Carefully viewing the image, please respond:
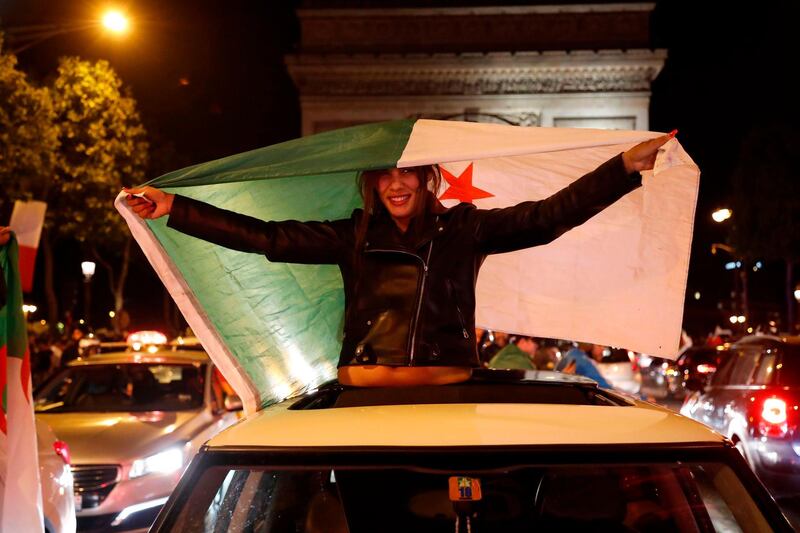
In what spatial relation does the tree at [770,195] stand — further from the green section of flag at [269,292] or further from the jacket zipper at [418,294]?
the jacket zipper at [418,294]

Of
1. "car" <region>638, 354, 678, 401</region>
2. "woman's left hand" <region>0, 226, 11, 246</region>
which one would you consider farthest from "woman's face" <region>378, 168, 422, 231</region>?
"car" <region>638, 354, 678, 401</region>

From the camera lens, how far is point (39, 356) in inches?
838

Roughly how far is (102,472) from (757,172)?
4032 centimetres

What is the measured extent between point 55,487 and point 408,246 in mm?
3026

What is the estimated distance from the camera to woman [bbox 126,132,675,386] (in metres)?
3.48

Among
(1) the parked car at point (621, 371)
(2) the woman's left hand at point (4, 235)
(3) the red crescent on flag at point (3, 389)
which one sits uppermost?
(2) the woman's left hand at point (4, 235)

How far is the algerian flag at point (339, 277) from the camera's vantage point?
13.7 feet

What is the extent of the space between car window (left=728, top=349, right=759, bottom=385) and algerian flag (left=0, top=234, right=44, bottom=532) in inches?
274

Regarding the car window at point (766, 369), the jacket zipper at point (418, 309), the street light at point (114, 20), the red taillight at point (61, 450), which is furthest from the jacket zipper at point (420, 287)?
the street light at point (114, 20)

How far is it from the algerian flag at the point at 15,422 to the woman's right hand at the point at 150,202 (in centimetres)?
95

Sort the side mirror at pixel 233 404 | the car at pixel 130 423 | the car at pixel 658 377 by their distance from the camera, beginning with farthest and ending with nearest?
1. the car at pixel 658 377
2. the side mirror at pixel 233 404
3. the car at pixel 130 423

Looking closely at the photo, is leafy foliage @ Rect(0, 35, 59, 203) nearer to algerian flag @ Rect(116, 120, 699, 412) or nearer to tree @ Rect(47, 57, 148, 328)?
tree @ Rect(47, 57, 148, 328)

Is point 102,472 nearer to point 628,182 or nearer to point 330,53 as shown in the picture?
point 628,182

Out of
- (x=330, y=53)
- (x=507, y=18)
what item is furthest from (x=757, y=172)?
(x=330, y=53)
